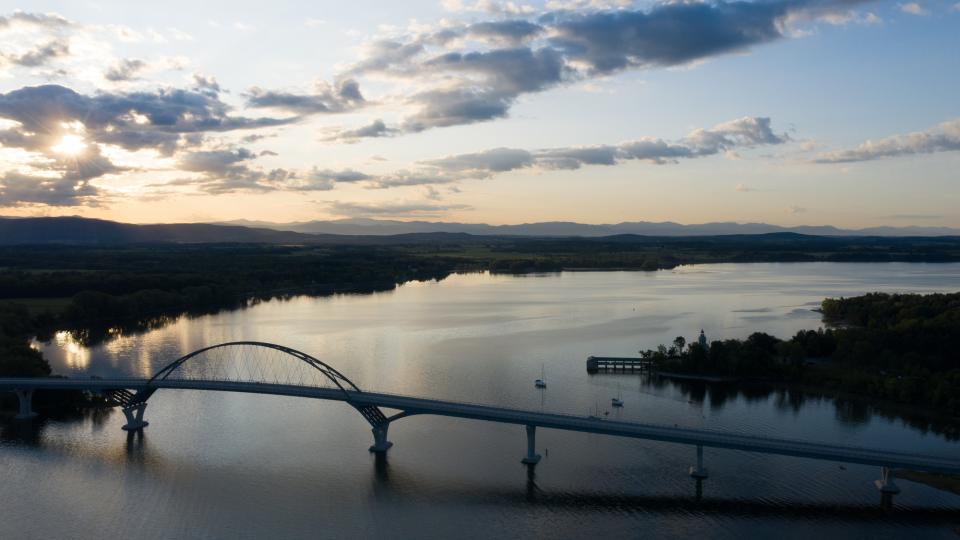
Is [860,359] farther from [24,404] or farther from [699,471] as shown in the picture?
[24,404]

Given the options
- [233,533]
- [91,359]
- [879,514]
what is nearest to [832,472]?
[879,514]

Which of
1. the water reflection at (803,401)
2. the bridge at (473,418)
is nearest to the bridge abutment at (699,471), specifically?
the bridge at (473,418)

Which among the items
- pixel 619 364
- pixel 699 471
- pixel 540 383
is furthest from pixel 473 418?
pixel 619 364

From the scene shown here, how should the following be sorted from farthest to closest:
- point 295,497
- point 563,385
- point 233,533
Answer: point 563,385 < point 295,497 < point 233,533

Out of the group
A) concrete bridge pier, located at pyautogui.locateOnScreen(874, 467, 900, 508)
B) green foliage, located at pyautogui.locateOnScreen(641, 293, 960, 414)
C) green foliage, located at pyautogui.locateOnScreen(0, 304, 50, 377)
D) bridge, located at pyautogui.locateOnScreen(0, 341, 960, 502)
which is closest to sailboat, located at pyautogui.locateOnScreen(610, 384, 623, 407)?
bridge, located at pyautogui.locateOnScreen(0, 341, 960, 502)

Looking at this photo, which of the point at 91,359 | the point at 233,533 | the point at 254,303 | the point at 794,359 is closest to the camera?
the point at 233,533

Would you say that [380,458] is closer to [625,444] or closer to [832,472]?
[625,444]
